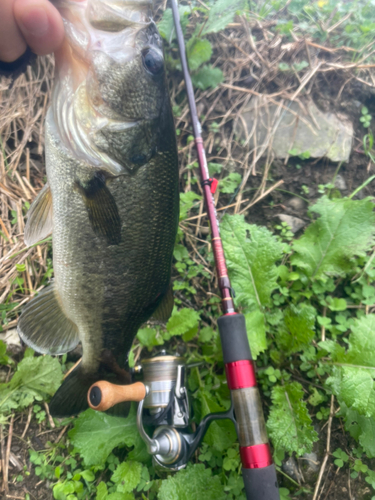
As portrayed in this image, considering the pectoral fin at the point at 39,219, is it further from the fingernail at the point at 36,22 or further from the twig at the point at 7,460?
the twig at the point at 7,460

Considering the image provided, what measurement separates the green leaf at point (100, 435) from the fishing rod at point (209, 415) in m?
0.21

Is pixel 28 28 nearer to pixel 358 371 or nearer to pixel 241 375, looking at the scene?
pixel 241 375

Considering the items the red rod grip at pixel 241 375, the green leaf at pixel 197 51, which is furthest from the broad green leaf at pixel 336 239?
the green leaf at pixel 197 51

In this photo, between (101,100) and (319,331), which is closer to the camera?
(101,100)

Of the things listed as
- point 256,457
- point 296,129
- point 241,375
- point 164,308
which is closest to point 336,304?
point 241,375

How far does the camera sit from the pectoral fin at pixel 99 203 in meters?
1.50

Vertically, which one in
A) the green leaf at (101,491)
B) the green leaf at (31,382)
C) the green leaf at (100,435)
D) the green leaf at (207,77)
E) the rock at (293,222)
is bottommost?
the green leaf at (101,491)

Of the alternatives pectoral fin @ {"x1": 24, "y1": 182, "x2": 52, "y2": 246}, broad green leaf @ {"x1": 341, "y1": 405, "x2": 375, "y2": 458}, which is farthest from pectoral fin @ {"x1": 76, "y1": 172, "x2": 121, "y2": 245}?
broad green leaf @ {"x1": 341, "y1": 405, "x2": 375, "y2": 458}

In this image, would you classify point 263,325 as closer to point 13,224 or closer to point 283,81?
point 13,224

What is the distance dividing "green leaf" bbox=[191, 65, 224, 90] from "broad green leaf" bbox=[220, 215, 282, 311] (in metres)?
1.33

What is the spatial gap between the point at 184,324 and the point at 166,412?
60 cm

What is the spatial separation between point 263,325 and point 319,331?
2.03 feet

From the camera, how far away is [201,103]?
2824mm

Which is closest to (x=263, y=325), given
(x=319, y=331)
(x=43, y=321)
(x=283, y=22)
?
(x=319, y=331)
